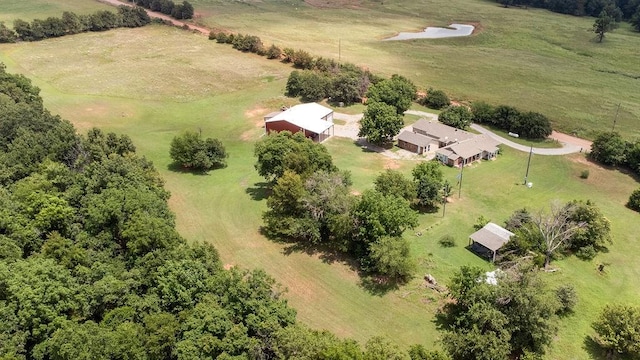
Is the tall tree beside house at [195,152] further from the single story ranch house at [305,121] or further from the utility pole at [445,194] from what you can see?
the utility pole at [445,194]

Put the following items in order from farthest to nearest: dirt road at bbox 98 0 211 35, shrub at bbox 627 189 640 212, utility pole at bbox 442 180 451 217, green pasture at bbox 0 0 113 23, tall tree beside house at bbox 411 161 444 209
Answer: green pasture at bbox 0 0 113 23, dirt road at bbox 98 0 211 35, shrub at bbox 627 189 640 212, utility pole at bbox 442 180 451 217, tall tree beside house at bbox 411 161 444 209

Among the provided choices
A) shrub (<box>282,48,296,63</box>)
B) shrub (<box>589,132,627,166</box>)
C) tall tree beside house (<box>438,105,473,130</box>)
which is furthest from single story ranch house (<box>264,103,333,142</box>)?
shrub (<box>589,132,627,166</box>)

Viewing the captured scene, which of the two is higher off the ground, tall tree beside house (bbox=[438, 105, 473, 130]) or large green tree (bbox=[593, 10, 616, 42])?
large green tree (bbox=[593, 10, 616, 42])

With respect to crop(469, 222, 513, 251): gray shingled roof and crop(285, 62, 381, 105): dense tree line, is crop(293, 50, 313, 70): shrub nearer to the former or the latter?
crop(285, 62, 381, 105): dense tree line

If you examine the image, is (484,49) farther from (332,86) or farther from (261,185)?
(261,185)

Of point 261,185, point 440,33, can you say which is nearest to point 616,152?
point 261,185

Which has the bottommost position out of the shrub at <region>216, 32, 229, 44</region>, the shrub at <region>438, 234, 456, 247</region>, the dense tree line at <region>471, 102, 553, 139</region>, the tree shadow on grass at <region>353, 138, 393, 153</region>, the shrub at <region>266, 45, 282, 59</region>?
the shrub at <region>438, 234, 456, 247</region>

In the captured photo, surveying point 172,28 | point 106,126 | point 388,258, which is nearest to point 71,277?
point 388,258
